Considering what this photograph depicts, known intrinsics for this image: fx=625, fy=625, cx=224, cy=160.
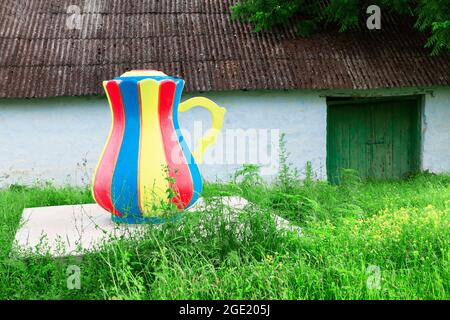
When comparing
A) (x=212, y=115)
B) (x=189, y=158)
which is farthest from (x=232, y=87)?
(x=189, y=158)

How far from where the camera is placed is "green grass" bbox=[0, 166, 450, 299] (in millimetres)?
3422

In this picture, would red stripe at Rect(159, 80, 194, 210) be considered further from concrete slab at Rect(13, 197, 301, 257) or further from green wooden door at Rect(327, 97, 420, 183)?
green wooden door at Rect(327, 97, 420, 183)

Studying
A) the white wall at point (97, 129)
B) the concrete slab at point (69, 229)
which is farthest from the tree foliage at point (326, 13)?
the concrete slab at point (69, 229)

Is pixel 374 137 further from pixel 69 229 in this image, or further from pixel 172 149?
pixel 69 229

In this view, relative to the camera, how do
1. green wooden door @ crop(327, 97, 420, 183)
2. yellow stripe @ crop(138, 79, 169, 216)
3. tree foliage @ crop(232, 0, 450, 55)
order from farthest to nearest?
green wooden door @ crop(327, 97, 420, 183) < tree foliage @ crop(232, 0, 450, 55) < yellow stripe @ crop(138, 79, 169, 216)

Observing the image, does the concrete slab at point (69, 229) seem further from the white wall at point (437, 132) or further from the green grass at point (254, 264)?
the white wall at point (437, 132)

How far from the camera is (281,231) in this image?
14.1ft

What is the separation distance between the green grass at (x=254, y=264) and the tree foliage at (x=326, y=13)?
5.29 meters

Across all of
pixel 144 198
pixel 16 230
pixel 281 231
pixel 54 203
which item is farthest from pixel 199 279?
pixel 54 203

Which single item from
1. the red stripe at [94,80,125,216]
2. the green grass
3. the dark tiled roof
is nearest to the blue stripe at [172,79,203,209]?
the red stripe at [94,80,125,216]

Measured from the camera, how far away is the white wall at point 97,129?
916 cm

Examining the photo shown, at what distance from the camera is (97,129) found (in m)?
9.24

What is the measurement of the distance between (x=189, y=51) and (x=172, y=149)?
497 centimetres

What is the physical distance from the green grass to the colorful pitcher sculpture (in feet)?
2.01
